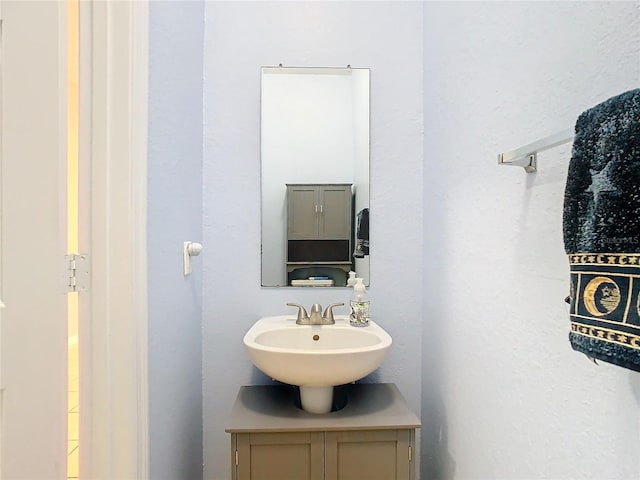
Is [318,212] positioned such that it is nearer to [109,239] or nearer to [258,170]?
[258,170]

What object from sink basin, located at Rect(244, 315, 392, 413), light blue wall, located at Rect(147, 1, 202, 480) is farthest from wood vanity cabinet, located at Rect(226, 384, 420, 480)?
light blue wall, located at Rect(147, 1, 202, 480)

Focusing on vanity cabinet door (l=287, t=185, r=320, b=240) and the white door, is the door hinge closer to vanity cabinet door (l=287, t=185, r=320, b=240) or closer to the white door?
the white door

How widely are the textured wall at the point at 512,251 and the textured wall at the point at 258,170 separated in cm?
12

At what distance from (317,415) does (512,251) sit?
2.68 ft

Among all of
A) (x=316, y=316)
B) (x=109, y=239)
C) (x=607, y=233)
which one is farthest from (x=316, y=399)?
(x=607, y=233)

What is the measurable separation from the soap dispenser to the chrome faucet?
0.06m

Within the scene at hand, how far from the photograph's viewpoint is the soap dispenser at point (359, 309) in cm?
174

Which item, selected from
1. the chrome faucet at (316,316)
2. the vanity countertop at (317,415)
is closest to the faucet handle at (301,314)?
the chrome faucet at (316,316)

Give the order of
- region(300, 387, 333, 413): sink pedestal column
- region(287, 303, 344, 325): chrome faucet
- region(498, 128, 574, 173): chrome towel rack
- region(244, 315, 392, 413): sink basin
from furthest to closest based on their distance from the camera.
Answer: region(287, 303, 344, 325): chrome faucet
region(300, 387, 333, 413): sink pedestal column
region(244, 315, 392, 413): sink basin
region(498, 128, 574, 173): chrome towel rack

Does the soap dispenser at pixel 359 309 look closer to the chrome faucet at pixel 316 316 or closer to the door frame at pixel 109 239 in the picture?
the chrome faucet at pixel 316 316

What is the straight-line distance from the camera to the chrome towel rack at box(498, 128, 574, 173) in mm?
791

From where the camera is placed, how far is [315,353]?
1.39 m

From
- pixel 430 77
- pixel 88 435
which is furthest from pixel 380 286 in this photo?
pixel 88 435

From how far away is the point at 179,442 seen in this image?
1538 mm
